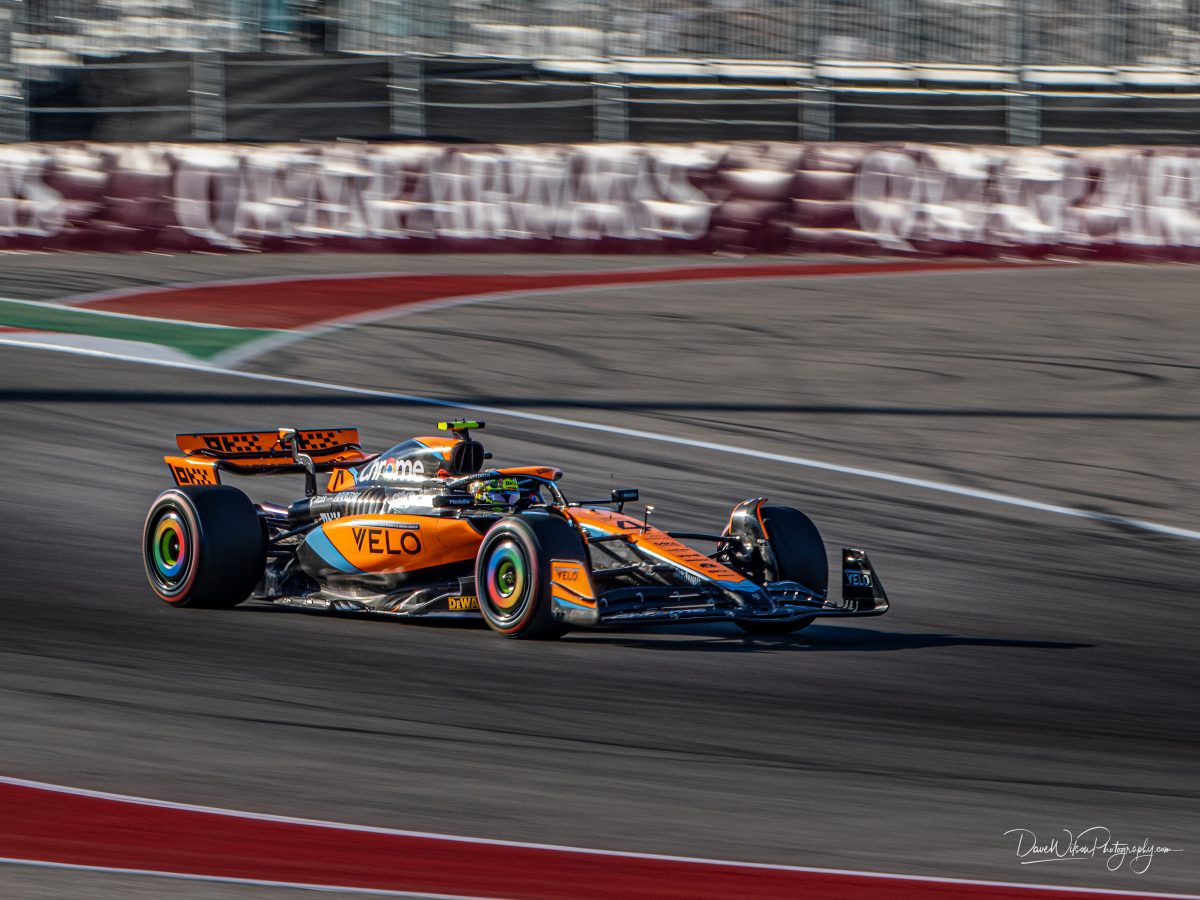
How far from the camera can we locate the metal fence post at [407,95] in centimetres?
2106

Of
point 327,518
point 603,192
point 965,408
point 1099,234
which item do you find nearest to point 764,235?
point 603,192

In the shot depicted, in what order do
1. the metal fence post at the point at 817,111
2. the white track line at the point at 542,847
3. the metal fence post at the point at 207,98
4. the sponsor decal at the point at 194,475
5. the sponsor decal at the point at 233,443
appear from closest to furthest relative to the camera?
the white track line at the point at 542,847, the sponsor decal at the point at 194,475, the sponsor decal at the point at 233,443, the metal fence post at the point at 207,98, the metal fence post at the point at 817,111

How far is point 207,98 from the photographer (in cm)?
2083

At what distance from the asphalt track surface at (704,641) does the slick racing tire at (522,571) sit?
Answer: 0.56ft

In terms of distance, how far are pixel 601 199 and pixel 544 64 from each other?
192 centimetres

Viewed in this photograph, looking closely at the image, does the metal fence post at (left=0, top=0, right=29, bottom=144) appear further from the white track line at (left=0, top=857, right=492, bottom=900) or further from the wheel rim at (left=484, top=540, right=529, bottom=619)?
the white track line at (left=0, top=857, right=492, bottom=900)

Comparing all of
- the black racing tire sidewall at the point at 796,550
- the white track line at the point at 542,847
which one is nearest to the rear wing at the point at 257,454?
the black racing tire sidewall at the point at 796,550

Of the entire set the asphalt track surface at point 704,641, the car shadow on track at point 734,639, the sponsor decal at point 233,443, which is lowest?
the car shadow on track at point 734,639

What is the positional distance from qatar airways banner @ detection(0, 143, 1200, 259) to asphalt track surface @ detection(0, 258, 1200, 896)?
3.33 m

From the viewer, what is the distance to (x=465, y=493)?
8211mm

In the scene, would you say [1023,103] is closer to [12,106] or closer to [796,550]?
[12,106]

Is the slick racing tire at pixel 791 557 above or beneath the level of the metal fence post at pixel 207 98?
beneath

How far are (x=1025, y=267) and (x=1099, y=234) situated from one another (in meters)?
0.82

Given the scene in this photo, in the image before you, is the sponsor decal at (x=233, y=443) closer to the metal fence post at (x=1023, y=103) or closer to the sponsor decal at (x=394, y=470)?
the sponsor decal at (x=394, y=470)
